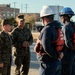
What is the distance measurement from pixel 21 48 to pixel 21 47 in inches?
1.1

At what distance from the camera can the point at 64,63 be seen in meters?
7.83

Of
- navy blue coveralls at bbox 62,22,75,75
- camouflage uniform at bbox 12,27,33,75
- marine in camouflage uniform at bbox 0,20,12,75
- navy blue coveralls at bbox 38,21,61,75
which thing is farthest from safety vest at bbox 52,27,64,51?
camouflage uniform at bbox 12,27,33,75

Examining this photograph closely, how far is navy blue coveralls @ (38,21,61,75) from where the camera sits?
20.0 feet

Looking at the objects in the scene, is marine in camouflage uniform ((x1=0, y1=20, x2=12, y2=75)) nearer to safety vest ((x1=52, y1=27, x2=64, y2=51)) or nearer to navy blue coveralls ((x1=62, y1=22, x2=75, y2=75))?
navy blue coveralls ((x1=62, y1=22, x2=75, y2=75))

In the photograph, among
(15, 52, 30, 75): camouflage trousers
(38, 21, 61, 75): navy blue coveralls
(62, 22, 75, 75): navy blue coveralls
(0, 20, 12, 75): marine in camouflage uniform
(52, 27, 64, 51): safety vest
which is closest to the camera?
(38, 21, 61, 75): navy blue coveralls

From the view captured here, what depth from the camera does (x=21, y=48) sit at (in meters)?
9.00

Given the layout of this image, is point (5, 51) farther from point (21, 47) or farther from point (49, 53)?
point (49, 53)

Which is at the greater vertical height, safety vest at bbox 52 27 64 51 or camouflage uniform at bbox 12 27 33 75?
safety vest at bbox 52 27 64 51

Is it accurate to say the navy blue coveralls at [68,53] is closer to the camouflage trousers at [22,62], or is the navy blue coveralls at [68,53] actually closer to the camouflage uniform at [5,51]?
the camouflage uniform at [5,51]

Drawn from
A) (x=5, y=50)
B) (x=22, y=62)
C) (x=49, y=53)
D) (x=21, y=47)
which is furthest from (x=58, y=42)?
(x=22, y=62)

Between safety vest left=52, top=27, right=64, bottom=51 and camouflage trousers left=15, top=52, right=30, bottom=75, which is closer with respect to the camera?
safety vest left=52, top=27, right=64, bottom=51

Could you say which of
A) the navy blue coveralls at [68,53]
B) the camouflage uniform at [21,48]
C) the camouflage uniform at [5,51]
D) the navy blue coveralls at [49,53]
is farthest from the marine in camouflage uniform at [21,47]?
the navy blue coveralls at [49,53]

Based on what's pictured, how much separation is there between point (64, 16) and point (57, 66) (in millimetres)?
1684

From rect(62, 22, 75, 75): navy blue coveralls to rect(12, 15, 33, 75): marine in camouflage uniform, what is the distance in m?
1.48
